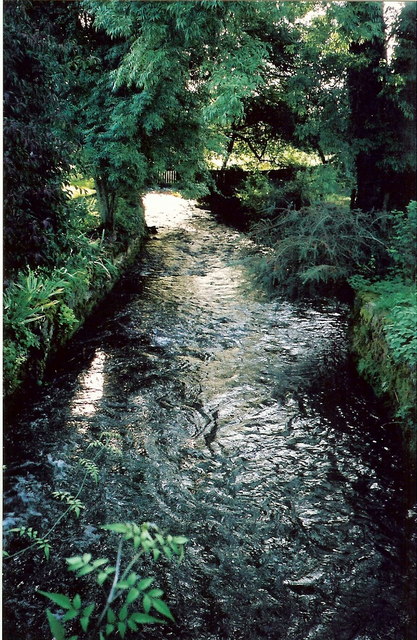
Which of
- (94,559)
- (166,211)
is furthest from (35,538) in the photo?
(166,211)

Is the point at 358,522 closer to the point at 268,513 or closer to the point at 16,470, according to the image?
the point at 268,513

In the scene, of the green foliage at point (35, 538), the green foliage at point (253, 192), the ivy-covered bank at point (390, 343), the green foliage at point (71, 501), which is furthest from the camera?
the green foliage at point (253, 192)

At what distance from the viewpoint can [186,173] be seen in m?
10.6

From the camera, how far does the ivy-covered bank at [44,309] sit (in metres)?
5.55

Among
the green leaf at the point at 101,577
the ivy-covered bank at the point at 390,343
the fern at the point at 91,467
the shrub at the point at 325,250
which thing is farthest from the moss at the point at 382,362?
the green leaf at the point at 101,577

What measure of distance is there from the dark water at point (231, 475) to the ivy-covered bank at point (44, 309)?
0.31 metres

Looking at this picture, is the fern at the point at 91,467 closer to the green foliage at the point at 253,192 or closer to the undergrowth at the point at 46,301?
the undergrowth at the point at 46,301

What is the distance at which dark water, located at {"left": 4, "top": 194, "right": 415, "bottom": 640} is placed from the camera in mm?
3410

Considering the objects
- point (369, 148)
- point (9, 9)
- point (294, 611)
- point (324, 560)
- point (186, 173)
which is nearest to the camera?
point (294, 611)

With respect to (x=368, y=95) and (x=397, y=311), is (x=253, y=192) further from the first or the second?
(x=397, y=311)

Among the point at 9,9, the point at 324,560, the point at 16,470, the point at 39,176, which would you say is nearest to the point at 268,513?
the point at 324,560

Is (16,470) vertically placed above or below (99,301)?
below

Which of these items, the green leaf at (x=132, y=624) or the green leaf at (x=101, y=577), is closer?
the green leaf at (x=101, y=577)

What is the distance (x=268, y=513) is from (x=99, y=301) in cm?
555
